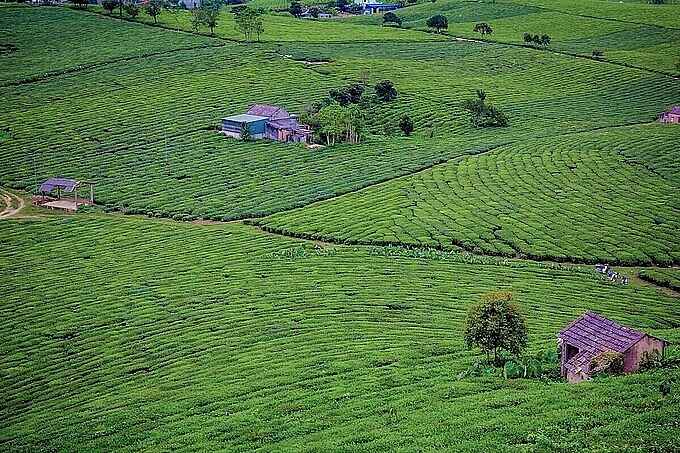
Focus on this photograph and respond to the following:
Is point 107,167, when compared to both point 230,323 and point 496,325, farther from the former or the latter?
Answer: point 496,325

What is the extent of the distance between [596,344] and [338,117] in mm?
63588

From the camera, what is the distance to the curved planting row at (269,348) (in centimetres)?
2748

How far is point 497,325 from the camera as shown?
32.2m

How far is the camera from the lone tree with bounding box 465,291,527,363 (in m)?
32.2

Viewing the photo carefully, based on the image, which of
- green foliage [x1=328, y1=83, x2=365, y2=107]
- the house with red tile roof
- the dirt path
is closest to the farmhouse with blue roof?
green foliage [x1=328, y1=83, x2=365, y2=107]

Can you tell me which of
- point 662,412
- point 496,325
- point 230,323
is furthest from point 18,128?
point 662,412

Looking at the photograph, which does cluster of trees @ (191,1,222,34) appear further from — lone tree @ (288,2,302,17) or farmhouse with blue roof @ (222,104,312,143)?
farmhouse with blue roof @ (222,104,312,143)

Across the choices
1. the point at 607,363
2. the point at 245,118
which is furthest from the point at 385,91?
the point at 607,363

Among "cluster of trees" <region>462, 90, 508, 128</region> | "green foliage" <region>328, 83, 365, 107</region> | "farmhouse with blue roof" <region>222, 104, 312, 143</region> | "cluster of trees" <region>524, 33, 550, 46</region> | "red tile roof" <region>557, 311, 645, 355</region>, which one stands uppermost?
"cluster of trees" <region>524, 33, 550, 46</region>

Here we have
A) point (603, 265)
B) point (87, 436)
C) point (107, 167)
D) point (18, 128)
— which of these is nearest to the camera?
point (87, 436)

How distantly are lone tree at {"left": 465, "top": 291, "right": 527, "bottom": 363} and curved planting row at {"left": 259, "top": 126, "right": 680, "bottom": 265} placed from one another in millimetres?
24781

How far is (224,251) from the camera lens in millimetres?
60000

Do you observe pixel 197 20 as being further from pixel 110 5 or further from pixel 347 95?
pixel 347 95

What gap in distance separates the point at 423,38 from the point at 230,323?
110m
